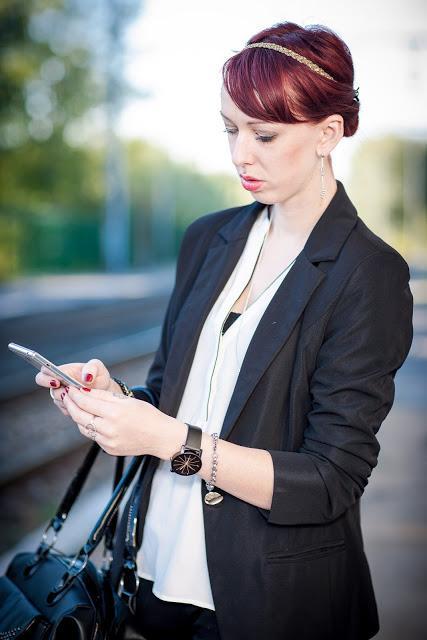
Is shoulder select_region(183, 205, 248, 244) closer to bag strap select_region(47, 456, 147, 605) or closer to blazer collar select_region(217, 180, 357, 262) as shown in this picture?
blazer collar select_region(217, 180, 357, 262)

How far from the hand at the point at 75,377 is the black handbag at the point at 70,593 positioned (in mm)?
236

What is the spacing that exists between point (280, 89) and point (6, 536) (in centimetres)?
422

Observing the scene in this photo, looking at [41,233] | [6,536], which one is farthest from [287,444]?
[41,233]

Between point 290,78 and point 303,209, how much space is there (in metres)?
0.37

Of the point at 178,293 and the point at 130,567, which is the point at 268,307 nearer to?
the point at 178,293

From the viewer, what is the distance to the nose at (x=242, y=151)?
1983 millimetres

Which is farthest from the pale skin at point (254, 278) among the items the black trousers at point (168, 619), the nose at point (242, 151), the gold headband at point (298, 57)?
the black trousers at point (168, 619)

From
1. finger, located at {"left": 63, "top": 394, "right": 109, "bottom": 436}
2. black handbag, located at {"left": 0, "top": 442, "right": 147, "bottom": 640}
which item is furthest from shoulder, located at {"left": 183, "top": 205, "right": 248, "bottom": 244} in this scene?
finger, located at {"left": 63, "top": 394, "right": 109, "bottom": 436}

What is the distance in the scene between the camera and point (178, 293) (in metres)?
2.35

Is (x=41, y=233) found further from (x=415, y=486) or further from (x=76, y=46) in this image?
(x=415, y=486)

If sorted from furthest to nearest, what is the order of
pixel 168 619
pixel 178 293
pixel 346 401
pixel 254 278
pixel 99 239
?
pixel 99 239, pixel 178 293, pixel 254 278, pixel 168 619, pixel 346 401

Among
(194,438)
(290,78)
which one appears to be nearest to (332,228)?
(290,78)

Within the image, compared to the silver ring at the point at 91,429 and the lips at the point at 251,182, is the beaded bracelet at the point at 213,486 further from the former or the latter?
the lips at the point at 251,182

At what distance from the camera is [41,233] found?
113 ft
